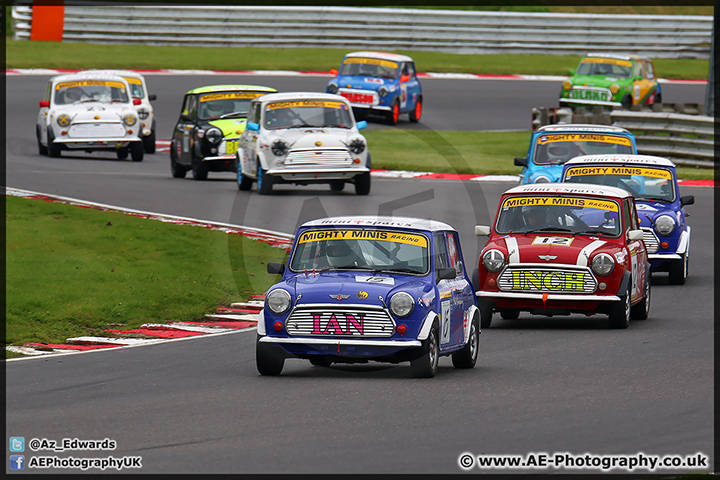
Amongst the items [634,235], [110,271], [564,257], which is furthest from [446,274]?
[110,271]

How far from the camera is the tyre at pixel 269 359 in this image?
35.4ft

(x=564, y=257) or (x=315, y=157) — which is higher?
(x=315, y=157)

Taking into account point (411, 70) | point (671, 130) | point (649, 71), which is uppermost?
point (649, 71)

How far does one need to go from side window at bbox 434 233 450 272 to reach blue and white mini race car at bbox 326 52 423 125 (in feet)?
74.0

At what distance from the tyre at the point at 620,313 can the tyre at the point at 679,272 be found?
11.5ft

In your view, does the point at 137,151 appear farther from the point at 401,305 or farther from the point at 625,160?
the point at 401,305

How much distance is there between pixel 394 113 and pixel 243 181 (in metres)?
11.1

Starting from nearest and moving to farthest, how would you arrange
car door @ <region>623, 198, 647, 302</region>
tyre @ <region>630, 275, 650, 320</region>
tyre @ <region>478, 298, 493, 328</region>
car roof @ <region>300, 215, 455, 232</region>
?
car roof @ <region>300, 215, 455, 232</region> → tyre @ <region>478, 298, 493, 328</region> → car door @ <region>623, 198, 647, 302</region> → tyre @ <region>630, 275, 650, 320</region>

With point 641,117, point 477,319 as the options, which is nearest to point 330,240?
point 477,319

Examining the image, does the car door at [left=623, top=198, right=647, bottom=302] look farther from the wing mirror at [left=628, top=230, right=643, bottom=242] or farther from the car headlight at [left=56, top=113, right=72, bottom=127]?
the car headlight at [left=56, top=113, right=72, bottom=127]

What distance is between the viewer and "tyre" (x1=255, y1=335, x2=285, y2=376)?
10.8 metres

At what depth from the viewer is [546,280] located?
14109 millimetres

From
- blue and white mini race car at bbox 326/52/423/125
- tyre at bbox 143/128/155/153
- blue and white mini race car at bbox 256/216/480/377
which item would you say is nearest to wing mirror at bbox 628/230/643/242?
blue and white mini race car at bbox 256/216/480/377

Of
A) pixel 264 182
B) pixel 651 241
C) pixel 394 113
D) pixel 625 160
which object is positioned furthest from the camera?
pixel 394 113
